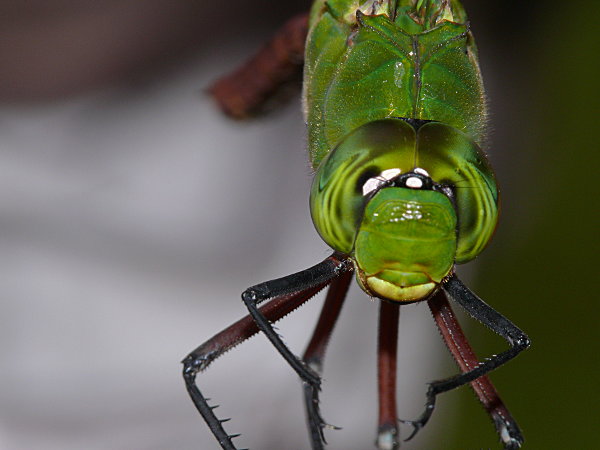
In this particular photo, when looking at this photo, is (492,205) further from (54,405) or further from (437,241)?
(54,405)

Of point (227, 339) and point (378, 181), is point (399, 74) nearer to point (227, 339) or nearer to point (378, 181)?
point (378, 181)

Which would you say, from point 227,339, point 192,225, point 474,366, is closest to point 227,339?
point 227,339

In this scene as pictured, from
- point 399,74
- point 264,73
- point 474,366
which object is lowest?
point 474,366

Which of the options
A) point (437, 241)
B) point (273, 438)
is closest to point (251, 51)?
point (273, 438)

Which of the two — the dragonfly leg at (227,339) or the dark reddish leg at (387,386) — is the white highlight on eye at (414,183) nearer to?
the dragonfly leg at (227,339)

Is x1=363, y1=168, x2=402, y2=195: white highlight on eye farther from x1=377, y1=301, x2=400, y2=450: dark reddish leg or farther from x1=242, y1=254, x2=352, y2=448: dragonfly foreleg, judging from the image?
x1=377, y1=301, x2=400, y2=450: dark reddish leg
